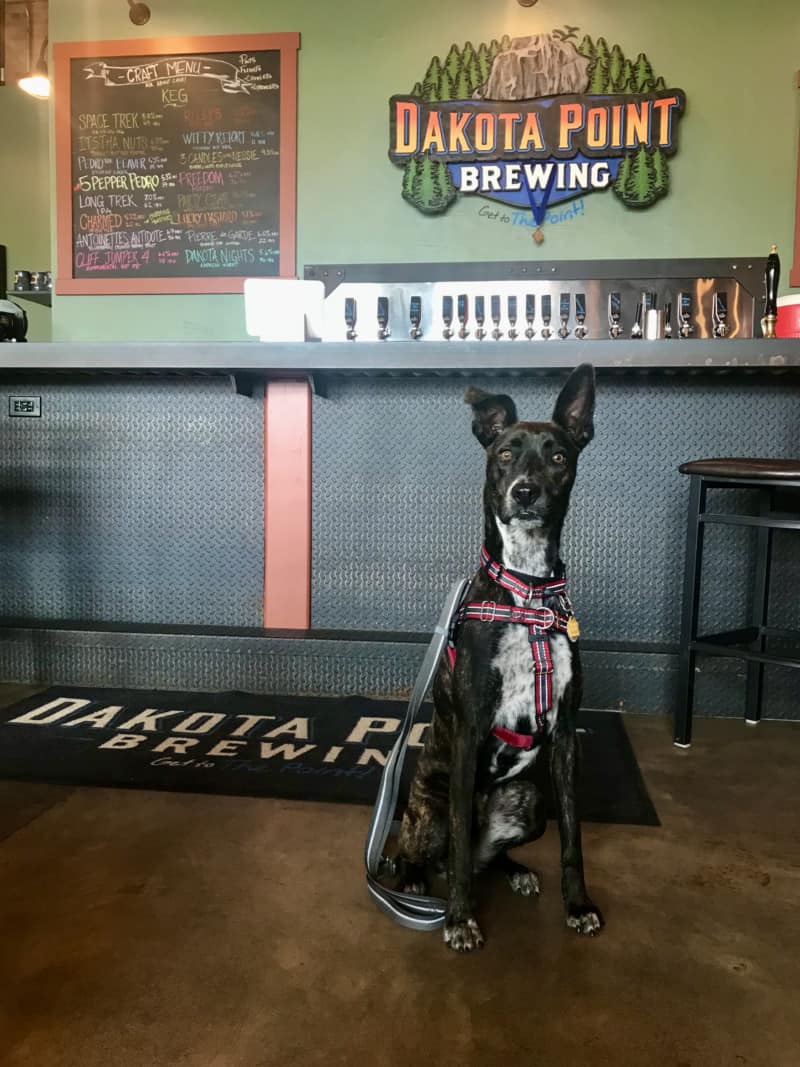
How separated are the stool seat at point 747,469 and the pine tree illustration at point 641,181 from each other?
1.95 meters

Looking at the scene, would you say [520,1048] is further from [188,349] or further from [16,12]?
[16,12]

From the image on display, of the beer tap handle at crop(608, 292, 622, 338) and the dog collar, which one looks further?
the beer tap handle at crop(608, 292, 622, 338)

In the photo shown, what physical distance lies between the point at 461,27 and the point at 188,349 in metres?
2.43

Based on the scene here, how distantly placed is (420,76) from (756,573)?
2848 mm

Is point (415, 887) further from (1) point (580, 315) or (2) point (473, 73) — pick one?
(2) point (473, 73)

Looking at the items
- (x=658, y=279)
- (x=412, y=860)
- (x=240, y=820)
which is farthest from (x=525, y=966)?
(x=658, y=279)

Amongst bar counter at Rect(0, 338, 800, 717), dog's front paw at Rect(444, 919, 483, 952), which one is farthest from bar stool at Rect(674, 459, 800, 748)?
dog's front paw at Rect(444, 919, 483, 952)

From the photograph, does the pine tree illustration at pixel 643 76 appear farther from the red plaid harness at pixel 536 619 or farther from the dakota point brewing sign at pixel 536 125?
the red plaid harness at pixel 536 619

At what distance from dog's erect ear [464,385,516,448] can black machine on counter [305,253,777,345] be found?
7.05 ft

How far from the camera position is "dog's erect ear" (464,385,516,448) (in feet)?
4.86

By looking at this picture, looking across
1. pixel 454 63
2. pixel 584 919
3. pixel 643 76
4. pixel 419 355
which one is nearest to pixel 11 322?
pixel 419 355

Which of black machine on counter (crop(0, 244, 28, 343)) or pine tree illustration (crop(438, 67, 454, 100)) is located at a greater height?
pine tree illustration (crop(438, 67, 454, 100))

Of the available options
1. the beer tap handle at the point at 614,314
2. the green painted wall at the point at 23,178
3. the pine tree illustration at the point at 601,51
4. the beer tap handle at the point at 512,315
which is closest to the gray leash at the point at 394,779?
the beer tap handle at the point at 512,315

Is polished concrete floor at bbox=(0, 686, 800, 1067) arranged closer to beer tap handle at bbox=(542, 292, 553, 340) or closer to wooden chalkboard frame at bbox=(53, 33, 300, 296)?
beer tap handle at bbox=(542, 292, 553, 340)
